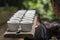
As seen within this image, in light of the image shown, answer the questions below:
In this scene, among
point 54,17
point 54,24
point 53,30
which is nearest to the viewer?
point 53,30

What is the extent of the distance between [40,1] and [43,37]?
71.1 inches

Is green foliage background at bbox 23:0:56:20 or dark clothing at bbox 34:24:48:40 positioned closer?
dark clothing at bbox 34:24:48:40

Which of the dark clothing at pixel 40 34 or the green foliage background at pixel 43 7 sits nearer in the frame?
the dark clothing at pixel 40 34

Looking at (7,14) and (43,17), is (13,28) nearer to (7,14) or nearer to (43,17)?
(7,14)

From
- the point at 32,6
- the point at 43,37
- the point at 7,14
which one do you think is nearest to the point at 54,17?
the point at 32,6

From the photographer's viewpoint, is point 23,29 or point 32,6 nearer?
point 23,29

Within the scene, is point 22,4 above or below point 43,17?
above

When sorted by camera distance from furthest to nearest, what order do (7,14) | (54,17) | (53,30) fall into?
(54,17) < (53,30) < (7,14)

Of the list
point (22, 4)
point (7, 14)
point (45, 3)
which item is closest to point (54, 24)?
point (45, 3)

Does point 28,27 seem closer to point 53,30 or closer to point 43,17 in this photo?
point 53,30

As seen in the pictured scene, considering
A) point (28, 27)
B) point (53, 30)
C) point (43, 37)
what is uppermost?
point (28, 27)

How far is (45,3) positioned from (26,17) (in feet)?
5.83

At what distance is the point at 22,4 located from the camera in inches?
126

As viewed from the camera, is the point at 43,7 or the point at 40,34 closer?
the point at 40,34
